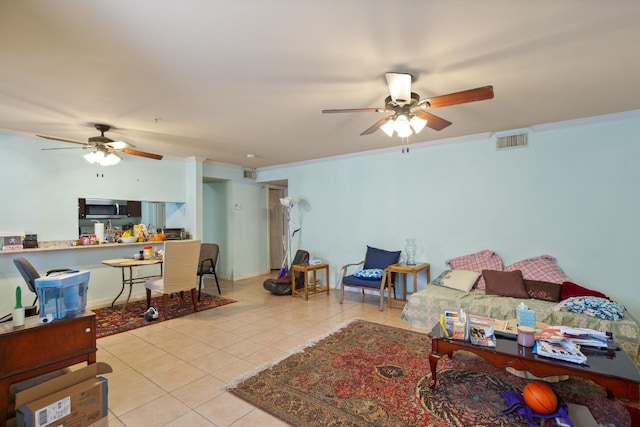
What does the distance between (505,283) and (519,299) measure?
244 millimetres

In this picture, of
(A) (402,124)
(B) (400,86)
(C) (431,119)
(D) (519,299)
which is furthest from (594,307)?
(B) (400,86)

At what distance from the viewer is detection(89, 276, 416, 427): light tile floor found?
2166mm

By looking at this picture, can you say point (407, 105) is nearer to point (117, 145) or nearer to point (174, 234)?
point (117, 145)

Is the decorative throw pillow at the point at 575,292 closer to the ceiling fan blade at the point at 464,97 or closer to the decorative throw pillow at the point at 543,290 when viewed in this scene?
the decorative throw pillow at the point at 543,290

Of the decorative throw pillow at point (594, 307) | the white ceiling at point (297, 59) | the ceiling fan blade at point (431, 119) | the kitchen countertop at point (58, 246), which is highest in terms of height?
the white ceiling at point (297, 59)

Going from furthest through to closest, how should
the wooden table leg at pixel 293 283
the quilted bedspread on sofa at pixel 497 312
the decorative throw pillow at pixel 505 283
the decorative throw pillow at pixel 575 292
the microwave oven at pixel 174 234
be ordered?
the microwave oven at pixel 174 234 < the wooden table leg at pixel 293 283 < the decorative throw pillow at pixel 505 283 < the decorative throw pillow at pixel 575 292 < the quilted bedspread on sofa at pixel 497 312

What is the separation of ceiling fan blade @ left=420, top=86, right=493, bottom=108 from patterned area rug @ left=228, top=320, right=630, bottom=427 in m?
2.21

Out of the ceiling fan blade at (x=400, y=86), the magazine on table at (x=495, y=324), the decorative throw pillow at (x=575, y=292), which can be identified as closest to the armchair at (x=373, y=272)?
the magazine on table at (x=495, y=324)

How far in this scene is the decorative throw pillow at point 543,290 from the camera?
351 centimetres

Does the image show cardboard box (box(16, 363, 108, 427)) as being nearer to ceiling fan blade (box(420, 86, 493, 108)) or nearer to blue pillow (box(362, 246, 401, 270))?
ceiling fan blade (box(420, 86, 493, 108))

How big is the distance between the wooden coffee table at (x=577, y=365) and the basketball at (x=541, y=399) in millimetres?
104

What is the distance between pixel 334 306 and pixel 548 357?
2.98 meters

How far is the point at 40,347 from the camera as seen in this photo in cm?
190

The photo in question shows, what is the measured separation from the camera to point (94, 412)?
2.03 metres
